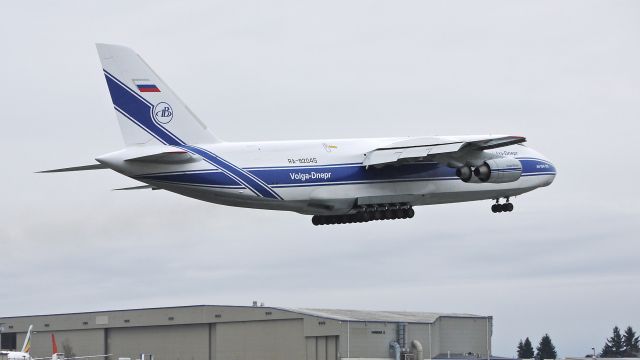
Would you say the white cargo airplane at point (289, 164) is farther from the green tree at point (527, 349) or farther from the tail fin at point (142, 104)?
the green tree at point (527, 349)

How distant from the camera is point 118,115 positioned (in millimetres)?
36562

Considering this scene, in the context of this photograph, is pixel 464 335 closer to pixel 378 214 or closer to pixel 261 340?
pixel 261 340

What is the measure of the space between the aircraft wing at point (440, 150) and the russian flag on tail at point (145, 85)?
702 centimetres

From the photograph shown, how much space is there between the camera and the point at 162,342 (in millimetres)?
63000

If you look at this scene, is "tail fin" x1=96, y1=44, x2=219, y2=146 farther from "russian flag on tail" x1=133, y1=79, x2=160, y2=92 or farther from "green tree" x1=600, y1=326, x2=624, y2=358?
"green tree" x1=600, y1=326, x2=624, y2=358

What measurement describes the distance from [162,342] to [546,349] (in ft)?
142

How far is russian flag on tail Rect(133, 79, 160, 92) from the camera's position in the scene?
36719 mm

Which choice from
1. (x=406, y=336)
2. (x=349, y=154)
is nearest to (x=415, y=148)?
(x=349, y=154)

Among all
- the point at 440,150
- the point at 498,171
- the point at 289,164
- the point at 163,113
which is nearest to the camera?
the point at 163,113

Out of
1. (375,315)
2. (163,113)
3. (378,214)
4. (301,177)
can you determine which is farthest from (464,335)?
(163,113)

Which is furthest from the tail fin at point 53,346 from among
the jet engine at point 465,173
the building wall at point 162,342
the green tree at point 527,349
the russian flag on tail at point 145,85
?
the green tree at point 527,349

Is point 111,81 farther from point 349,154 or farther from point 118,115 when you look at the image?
point 349,154

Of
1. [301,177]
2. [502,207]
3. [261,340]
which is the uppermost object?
[301,177]

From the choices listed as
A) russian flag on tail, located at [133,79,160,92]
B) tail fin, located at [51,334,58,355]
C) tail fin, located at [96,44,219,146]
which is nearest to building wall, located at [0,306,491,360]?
tail fin, located at [51,334,58,355]
